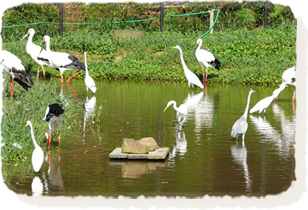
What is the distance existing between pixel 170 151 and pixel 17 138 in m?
2.24

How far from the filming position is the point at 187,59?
24156 millimetres

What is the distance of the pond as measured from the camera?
32.4 feet

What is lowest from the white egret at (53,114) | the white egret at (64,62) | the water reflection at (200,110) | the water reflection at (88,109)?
the water reflection at (200,110)

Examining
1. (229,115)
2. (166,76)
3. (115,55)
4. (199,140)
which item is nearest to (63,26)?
(115,55)

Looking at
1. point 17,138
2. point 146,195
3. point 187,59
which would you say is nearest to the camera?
point 146,195

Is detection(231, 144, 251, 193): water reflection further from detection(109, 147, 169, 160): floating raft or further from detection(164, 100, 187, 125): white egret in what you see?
detection(164, 100, 187, 125): white egret

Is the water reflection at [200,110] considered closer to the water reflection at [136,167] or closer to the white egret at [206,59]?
the white egret at [206,59]

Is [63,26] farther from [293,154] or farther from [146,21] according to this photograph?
[293,154]

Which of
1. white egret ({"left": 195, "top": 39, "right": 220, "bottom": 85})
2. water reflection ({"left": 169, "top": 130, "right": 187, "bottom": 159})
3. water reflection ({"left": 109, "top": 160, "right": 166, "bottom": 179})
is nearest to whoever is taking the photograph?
water reflection ({"left": 109, "top": 160, "right": 166, "bottom": 179})

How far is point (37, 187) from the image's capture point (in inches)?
388

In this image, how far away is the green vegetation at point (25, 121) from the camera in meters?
11.3

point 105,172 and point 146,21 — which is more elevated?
point 146,21

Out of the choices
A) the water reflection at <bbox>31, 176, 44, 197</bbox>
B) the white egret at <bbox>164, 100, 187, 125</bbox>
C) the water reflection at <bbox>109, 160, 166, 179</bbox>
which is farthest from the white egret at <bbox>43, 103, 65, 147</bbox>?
the white egret at <bbox>164, 100, 187, 125</bbox>

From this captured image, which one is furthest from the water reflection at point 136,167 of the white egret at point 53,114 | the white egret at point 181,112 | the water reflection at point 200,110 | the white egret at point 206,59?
the white egret at point 206,59
